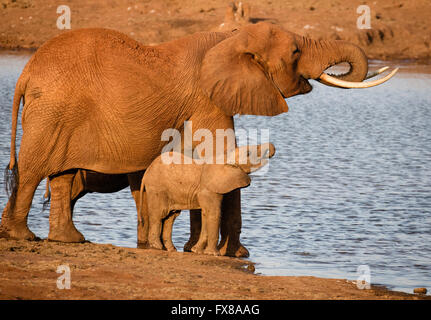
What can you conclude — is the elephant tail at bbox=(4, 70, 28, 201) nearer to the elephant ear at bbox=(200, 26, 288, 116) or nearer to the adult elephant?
the adult elephant

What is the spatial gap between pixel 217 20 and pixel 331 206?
63.4 feet

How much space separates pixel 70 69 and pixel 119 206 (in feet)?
11.2

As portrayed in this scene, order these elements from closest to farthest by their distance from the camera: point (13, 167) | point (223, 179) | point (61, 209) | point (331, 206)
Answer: point (223, 179) → point (13, 167) → point (61, 209) → point (331, 206)

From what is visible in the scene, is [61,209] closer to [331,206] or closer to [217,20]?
[331,206]

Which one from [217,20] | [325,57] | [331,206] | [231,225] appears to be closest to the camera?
[325,57]

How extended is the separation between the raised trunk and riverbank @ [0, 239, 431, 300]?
6.28 ft

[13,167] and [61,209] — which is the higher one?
[13,167]

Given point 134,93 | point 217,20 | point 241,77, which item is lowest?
point 134,93

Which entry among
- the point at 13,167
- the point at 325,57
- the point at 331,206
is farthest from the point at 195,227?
the point at 331,206

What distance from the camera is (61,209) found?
28.8ft

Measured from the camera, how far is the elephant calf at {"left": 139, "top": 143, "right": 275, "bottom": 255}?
841 cm

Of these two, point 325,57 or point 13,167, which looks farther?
point 325,57
